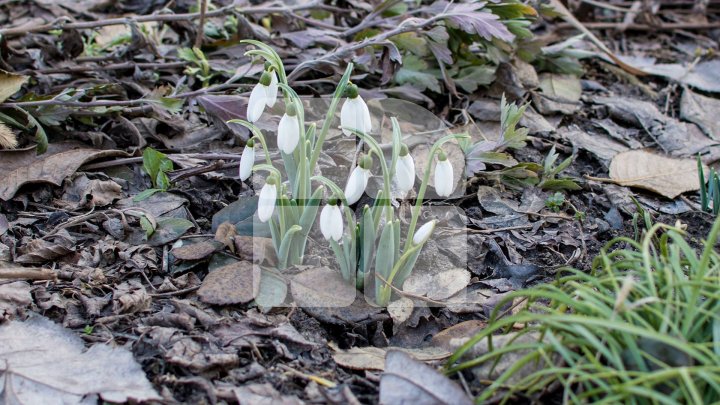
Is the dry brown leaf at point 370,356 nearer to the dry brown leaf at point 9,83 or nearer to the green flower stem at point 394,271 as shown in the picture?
the green flower stem at point 394,271

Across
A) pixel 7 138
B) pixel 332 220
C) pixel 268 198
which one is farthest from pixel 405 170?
pixel 7 138

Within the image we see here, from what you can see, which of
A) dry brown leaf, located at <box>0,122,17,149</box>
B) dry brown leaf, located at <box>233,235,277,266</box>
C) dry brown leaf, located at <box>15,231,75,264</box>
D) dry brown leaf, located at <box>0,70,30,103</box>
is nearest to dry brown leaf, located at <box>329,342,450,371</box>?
dry brown leaf, located at <box>233,235,277,266</box>

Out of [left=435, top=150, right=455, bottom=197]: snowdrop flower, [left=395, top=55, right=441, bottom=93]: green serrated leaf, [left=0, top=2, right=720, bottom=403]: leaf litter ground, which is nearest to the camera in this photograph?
[left=0, top=2, right=720, bottom=403]: leaf litter ground

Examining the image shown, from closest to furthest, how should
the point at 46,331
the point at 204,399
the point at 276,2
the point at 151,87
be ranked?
the point at 204,399 < the point at 46,331 < the point at 151,87 < the point at 276,2

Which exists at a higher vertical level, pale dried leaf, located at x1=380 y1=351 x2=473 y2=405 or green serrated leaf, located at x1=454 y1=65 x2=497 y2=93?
green serrated leaf, located at x1=454 y1=65 x2=497 y2=93

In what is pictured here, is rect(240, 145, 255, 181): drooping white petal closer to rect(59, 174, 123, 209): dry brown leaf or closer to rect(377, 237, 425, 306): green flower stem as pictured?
rect(377, 237, 425, 306): green flower stem

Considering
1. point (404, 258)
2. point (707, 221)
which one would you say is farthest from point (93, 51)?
point (707, 221)

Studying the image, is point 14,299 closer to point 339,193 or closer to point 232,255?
point 232,255

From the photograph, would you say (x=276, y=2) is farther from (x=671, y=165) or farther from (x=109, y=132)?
(x=671, y=165)
